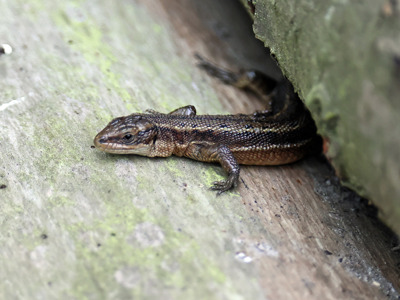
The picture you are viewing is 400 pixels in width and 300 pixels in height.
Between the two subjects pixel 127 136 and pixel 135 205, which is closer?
pixel 135 205

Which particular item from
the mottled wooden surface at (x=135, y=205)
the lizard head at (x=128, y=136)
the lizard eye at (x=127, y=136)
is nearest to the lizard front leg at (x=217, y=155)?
the mottled wooden surface at (x=135, y=205)

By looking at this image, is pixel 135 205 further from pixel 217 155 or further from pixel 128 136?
pixel 217 155

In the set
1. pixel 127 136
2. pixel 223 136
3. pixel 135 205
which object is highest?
pixel 223 136

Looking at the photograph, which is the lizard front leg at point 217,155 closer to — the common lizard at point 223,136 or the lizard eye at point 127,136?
the common lizard at point 223,136

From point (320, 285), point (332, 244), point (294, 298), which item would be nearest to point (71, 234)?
point (294, 298)

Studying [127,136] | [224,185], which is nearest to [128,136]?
[127,136]

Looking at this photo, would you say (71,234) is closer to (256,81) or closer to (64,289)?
(64,289)
